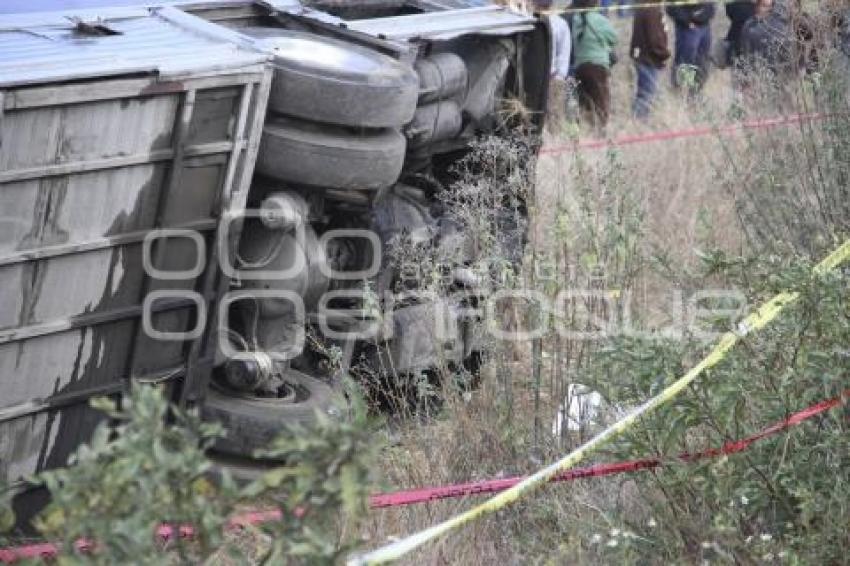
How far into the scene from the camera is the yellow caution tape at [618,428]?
3.58 m

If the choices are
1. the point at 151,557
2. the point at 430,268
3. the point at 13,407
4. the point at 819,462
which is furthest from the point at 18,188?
the point at 819,462

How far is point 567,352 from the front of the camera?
5.87m

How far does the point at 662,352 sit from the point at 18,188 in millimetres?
1911

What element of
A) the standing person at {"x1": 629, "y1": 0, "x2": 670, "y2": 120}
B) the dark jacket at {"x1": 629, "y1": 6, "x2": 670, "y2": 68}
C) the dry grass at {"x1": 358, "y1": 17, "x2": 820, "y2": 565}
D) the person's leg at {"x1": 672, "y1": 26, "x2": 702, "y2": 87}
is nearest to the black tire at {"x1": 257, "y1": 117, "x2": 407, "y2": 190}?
the dry grass at {"x1": 358, "y1": 17, "x2": 820, "y2": 565}

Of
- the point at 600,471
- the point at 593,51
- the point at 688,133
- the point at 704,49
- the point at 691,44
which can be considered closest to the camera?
the point at 600,471

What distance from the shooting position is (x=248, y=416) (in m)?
5.77

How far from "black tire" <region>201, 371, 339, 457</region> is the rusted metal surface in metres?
0.23

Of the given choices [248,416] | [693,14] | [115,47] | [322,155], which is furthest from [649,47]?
[115,47]

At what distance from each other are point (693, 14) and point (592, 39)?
189 centimetres

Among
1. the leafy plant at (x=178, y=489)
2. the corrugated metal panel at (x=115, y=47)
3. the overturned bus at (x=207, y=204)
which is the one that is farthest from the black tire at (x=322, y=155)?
the leafy plant at (x=178, y=489)

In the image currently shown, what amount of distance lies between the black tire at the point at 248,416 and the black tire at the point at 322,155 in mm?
788

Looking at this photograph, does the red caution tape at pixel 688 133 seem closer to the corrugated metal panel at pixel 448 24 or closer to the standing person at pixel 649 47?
the corrugated metal panel at pixel 448 24

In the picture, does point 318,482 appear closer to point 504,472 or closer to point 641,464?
point 641,464

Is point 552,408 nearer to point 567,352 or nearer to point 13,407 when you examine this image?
point 567,352
